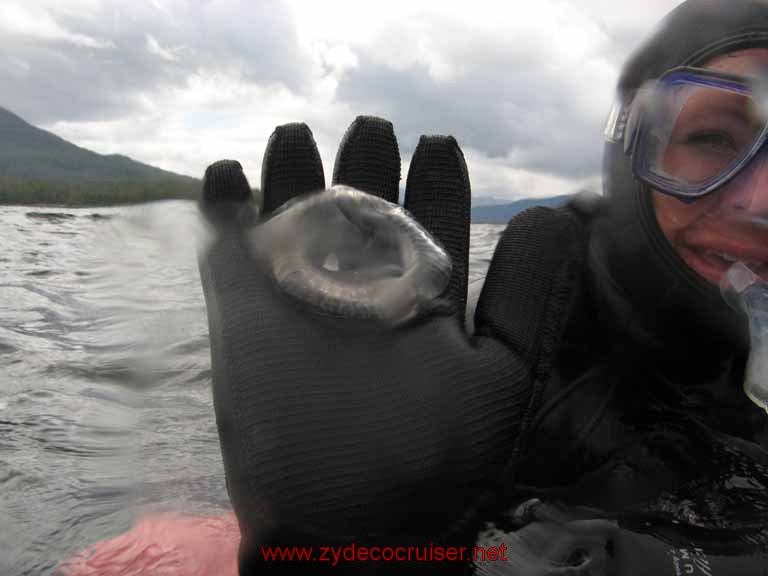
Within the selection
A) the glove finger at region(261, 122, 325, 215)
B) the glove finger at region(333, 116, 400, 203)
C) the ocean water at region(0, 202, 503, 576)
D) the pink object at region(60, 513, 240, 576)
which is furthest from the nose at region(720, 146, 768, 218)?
the pink object at region(60, 513, 240, 576)

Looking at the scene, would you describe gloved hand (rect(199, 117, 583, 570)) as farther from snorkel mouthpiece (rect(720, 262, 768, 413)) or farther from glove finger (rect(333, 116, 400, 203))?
snorkel mouthpiece (rect(720, 262, 768, 413))

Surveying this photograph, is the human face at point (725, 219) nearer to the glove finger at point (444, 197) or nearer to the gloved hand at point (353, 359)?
the gloved hand at point (353, 359)

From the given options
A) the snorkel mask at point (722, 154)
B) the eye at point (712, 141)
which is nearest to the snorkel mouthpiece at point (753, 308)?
the snorkel mask at point (722, 154)

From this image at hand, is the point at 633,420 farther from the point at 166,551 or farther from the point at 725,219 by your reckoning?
the point at 166,551

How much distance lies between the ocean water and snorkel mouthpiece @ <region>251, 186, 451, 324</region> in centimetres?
31

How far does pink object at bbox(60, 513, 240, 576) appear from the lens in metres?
1.58

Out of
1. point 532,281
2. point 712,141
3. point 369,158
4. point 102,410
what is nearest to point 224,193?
point 369,158

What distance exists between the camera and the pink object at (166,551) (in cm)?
158

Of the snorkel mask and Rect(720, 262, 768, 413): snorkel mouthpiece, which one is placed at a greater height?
the snorkel mask

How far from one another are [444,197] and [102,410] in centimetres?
207

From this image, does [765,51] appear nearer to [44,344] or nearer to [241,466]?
[241,466]

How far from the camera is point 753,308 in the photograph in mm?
1359

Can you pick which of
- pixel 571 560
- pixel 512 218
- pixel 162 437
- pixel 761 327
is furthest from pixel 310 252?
pixel 162 437

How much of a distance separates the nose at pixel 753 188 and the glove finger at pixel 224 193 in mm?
1040
